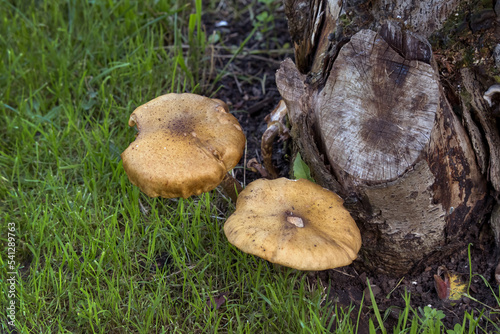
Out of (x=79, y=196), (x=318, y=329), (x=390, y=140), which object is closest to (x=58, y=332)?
(x=79, y=196)

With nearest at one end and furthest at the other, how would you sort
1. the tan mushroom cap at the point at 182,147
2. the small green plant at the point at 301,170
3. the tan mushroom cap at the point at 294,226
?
1. the tan mushroom cap at the point at 294,226
2. the tan mushroom cap at the point at 182,147
3. the small green plant at the point at 301,170

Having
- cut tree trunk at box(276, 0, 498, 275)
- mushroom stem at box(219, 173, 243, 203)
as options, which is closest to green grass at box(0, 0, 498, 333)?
mushroom stem at box(219, 173, 243, 203)

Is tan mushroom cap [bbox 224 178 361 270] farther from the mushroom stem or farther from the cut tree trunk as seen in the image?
the mushroom stem

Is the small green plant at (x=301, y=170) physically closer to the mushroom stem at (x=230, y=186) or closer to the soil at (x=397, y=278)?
the mushroom stem at (x=230, y=186)

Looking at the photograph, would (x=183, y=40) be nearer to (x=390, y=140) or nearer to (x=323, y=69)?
(x=323, y=69)

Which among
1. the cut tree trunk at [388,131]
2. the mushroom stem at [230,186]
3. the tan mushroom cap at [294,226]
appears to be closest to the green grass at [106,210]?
the mushroom stem at [230,186]

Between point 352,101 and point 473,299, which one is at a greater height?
point 352,101
